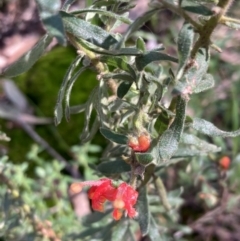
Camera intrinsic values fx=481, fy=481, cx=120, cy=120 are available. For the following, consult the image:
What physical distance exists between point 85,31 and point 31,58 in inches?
4.4

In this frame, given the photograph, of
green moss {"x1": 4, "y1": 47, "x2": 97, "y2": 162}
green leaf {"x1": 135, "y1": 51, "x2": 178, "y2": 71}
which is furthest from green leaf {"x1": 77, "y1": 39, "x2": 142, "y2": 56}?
green moss {"x1": 4, "y1": 47, "x2": 97, "y2": 162}

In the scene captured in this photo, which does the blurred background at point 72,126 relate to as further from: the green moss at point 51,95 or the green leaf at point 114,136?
the green leaf at point 114,136

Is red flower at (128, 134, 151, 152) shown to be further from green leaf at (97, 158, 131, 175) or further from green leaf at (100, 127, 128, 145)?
green leaf at (97, 158, 131, 175)

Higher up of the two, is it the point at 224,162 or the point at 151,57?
the point at 151,57

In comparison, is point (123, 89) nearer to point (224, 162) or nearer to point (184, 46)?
point (184, 46)

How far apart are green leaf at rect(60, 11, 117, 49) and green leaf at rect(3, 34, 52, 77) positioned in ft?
0.18

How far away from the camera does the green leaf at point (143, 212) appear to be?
0.92 m

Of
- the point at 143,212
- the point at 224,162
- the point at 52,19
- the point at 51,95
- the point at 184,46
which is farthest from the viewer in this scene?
the point at 51,95

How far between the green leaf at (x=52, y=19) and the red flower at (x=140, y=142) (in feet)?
0.88

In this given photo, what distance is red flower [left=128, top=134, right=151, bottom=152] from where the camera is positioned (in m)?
0.77

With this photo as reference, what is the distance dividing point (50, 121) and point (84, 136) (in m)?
1.36

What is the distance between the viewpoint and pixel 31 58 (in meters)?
0.78

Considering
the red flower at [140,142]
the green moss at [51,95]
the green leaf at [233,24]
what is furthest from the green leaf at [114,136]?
the green moss at [51,95]

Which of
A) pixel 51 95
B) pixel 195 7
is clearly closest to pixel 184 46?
pixel 195 7
